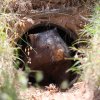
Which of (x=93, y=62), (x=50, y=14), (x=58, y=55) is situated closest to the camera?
(x=93, y=62)

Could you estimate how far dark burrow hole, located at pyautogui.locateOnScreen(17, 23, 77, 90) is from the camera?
3.42 meters

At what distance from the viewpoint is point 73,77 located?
3.54 meters

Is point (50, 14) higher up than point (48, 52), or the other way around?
point (50, 14)

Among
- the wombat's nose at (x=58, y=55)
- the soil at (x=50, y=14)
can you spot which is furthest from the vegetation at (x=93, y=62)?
the soil at (x=50, y=14)

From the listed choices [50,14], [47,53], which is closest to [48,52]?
[47,53]

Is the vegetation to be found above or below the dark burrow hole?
above

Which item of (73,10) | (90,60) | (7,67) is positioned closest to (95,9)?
(73,10)

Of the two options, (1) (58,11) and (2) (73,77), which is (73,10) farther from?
(2) (73,77)

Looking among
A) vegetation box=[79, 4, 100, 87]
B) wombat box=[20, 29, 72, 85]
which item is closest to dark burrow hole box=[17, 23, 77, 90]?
wombat box=[20, 29, 72, 85]

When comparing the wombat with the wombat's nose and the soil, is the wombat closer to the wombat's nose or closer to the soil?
the wombat's nose

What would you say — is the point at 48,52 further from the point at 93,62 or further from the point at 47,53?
the point at 93,62

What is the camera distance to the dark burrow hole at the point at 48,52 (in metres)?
3.42

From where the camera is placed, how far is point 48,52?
3416 mm

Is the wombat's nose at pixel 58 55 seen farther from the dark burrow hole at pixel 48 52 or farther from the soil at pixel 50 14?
the soil at pixel 50 14
